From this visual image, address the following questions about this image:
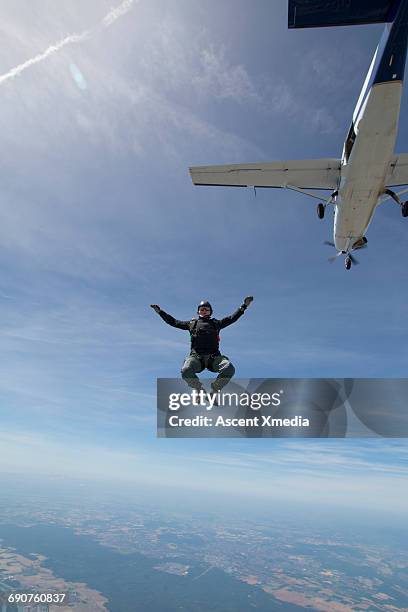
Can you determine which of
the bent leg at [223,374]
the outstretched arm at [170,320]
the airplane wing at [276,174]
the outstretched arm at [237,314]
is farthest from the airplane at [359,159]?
the bent leg at [223,374]

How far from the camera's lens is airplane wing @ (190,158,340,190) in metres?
18.1

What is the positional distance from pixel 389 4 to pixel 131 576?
157 m

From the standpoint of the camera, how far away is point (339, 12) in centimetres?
1216

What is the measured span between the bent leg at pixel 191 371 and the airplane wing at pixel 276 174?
1363cm

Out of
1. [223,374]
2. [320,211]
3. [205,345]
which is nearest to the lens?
[223,374]

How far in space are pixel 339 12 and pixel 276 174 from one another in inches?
285

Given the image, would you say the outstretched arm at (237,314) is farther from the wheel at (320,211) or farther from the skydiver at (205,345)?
the wheel at (320,211)

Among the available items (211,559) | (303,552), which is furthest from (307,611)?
(303,552)

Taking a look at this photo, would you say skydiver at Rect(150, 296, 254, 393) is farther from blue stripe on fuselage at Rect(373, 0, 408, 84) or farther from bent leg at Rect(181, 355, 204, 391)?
blue stripe on fuselage at Rect(373, 0, 408, 84)

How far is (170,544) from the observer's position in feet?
617

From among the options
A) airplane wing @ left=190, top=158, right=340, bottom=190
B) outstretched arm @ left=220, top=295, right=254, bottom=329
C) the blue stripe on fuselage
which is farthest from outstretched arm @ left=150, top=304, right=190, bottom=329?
airplane wing @ left=190, top=158, right=340, bottom=190

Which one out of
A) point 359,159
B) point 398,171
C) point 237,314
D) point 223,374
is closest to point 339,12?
point 359,159

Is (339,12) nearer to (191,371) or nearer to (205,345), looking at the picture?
(205,345)

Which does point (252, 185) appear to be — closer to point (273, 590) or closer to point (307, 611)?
point (307, 611)
